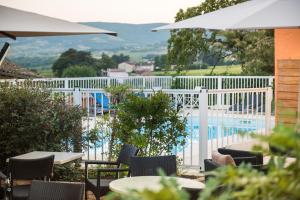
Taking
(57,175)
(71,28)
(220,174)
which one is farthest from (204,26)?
(220,174)

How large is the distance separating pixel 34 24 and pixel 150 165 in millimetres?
2063

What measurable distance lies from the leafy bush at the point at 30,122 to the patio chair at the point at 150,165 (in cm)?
284

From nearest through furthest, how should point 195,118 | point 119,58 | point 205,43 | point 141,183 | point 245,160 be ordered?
point 141,183
point 245,160
point 195,118
point 205,43
point 119,58

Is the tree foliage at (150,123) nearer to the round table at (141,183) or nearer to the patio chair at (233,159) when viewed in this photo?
the patio chair at (233,159)

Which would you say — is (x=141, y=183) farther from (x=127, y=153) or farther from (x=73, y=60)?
(x=73, y=60)

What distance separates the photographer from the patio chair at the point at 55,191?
4.24 metres

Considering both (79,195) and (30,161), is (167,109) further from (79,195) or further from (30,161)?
(79,195)

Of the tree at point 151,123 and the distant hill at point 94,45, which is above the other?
the distant hill at point 94,45

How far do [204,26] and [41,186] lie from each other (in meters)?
4.72

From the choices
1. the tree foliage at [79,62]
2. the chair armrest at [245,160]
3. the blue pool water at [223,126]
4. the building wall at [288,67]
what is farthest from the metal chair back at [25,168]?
the tree foliage at [79,62]

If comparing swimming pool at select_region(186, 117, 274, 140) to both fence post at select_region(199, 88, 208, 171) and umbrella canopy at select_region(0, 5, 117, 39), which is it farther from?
umbrella canopy at select_region(0, 5, 117, 39)

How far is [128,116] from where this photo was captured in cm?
882

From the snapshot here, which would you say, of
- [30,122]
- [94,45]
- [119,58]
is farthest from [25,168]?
[94,45]

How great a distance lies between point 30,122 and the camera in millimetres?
8586
